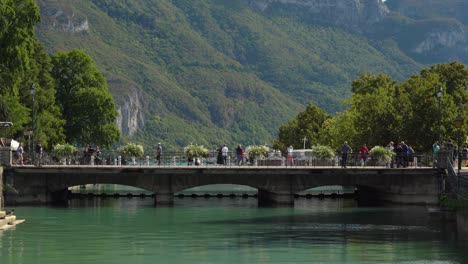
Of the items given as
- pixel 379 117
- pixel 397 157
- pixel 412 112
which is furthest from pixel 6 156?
pixel 379 117

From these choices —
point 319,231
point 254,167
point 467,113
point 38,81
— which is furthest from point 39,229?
point 467,113

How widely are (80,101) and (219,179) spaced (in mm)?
36029

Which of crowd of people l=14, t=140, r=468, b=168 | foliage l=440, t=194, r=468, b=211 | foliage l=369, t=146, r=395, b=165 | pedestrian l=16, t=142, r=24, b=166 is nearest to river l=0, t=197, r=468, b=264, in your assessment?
foliage l=440, t=194, r=468, b=211

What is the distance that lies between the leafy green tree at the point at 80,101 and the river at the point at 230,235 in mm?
30999

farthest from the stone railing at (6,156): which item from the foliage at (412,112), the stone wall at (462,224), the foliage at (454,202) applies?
the foliage at (412,112)

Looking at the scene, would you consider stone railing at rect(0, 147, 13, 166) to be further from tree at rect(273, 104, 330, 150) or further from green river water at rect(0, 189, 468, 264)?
tree at rect(273, 104, 330, 150)

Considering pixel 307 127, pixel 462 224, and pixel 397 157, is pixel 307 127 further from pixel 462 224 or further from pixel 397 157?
pixel 462 224

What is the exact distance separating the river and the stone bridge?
181cm

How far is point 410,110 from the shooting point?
98438mm

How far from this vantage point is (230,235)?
5694 cm

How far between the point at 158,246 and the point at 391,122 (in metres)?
52.0

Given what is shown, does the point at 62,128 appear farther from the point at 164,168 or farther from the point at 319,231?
the point at 319,231

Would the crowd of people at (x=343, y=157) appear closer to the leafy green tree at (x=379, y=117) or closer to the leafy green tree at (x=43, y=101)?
the leafy green tree at (x=43, y=101)

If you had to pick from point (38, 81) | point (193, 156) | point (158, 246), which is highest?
point (38, 81)
